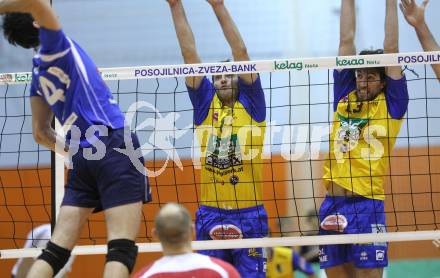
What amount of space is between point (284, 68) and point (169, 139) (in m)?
2.28

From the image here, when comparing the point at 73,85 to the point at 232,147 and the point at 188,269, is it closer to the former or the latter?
the point at 188,269

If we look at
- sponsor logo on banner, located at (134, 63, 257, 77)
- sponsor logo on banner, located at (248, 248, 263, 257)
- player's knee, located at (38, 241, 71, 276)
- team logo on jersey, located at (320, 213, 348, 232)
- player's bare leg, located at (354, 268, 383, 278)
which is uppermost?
Answer: sponsor logo on banner, located at (134, 63, 257, 77)

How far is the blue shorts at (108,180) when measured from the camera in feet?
13.0

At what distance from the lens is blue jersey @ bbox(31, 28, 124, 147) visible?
13.2ft

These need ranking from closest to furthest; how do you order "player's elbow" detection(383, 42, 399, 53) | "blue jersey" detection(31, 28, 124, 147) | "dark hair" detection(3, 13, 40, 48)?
"blue jersey" detection(31, 28, 124, 147) → "dark hair" detection(3, 13, 40, 48) → "player's elbow" detection(383, 42, 399, 53)

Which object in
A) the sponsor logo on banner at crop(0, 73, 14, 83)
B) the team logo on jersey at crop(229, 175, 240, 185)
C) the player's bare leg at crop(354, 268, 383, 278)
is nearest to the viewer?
the player's bare leg at crop(354, 268, 383, 278)

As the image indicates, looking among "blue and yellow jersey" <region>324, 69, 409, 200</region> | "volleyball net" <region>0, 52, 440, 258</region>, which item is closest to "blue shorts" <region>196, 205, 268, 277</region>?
"blue and yellow jersey" <region>324, 69, 409, 200</region>

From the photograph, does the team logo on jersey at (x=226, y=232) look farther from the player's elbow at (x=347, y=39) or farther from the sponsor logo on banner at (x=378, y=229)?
the player's elbow at (x=347, y=39)

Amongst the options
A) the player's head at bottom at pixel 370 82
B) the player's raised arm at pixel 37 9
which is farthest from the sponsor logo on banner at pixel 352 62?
the player's raised arm at pixel 37 9

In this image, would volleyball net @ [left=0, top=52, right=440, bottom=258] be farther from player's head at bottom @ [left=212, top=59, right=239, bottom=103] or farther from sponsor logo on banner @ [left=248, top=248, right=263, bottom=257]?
sponsor logo on banner @ [left=248, top=248, right=263, bottom=257]

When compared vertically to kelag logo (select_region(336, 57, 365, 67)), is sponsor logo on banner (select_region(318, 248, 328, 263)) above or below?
below

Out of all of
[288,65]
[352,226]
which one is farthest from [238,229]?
[288,65]

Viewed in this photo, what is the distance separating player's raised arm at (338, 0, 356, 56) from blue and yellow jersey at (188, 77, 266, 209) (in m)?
0.74

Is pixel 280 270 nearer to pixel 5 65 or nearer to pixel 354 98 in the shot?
pixel 354 98
